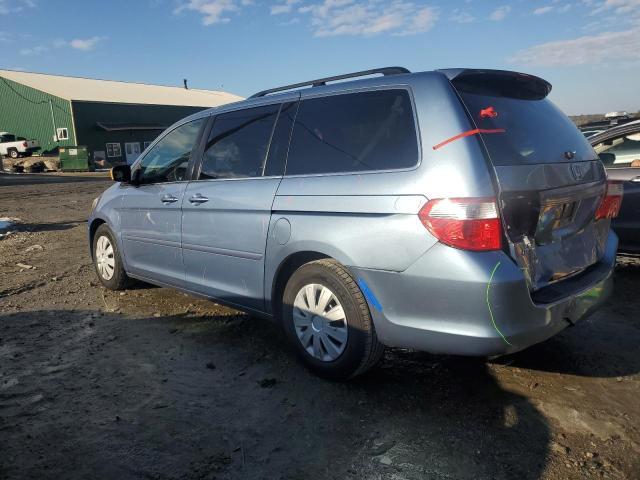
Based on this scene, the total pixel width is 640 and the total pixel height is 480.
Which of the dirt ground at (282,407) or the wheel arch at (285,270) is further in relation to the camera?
the wheel arch at (285,270)

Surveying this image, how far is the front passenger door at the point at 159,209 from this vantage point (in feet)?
14.4

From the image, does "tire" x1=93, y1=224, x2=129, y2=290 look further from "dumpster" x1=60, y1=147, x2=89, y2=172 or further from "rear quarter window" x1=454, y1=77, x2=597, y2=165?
"dumpster" x1=60, y1=147, x2=89, y2=172

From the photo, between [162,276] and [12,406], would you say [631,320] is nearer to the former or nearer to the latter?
[162,276]

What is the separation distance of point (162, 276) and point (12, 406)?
1.75m

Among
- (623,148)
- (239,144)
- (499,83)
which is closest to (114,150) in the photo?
(239,144)

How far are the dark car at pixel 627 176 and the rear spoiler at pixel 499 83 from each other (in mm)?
2265

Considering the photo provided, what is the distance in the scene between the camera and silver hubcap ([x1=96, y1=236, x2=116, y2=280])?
542cm

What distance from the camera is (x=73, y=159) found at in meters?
31.2

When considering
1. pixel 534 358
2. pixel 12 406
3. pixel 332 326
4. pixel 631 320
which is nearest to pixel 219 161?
pixel 332 326

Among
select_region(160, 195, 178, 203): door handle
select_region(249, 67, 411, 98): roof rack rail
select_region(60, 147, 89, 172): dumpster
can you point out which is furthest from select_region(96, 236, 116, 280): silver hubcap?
select_region(60, 147, 89, 172): dumpster

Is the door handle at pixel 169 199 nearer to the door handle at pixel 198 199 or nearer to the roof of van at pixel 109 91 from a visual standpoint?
the door handle at pixel 198 199

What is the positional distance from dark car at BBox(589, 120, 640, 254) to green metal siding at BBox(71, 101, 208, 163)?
34.4 metres

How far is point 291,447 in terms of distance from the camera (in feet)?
8.63

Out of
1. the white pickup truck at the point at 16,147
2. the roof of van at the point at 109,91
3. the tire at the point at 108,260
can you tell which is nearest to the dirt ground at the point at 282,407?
the tire at the point at 108,260
